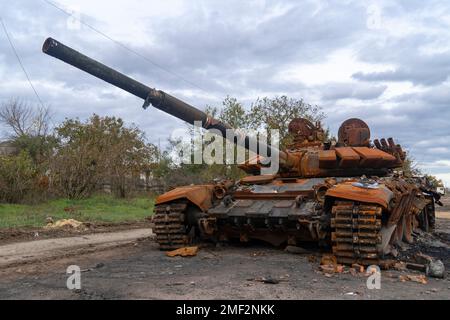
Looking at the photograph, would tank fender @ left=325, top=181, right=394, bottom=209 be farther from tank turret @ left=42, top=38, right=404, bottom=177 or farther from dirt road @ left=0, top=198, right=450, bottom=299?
tank turret @ left=42, top=38, right=404, bottom=177

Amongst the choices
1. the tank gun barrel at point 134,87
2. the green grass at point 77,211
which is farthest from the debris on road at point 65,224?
the tank gun barrel at point 134,87

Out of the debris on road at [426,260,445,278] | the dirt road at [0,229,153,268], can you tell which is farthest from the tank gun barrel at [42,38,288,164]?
the debris on road at [426,260,445,278]

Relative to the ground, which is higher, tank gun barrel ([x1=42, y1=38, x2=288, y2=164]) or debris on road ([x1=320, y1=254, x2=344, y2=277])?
tank gun barrel ([x1=42, y1=38, x2=288, y2=164])

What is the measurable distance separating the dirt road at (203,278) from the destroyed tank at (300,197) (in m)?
0.46

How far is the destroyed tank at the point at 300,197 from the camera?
7.68 metres

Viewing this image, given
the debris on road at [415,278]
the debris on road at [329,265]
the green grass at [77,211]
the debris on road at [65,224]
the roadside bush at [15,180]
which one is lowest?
the debris on road at [415,278]

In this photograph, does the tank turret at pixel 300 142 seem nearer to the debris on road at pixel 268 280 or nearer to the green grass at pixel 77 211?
the debris on road at pixel 268 280

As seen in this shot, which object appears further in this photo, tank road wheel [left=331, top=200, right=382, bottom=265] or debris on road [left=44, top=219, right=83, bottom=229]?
debris on road [left=44, top=219, right=83, bottom=229]

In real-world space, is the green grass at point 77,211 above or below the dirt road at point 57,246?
above

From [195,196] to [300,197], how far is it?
198 cm

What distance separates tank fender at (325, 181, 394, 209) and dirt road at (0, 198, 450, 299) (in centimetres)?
107

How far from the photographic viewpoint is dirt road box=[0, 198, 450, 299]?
230 inches

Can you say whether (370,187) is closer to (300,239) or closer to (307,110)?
(300,239)
